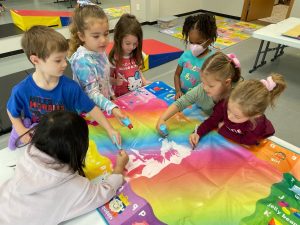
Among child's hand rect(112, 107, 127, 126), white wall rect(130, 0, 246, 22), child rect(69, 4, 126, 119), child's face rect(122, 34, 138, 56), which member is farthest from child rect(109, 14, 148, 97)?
white wall rect(130, 0, 246, 22)

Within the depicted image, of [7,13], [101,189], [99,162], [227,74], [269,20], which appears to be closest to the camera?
[101,189]

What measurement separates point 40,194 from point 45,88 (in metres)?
0.54

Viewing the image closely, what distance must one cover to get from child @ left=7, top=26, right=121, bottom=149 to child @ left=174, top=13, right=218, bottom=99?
2.10 feet

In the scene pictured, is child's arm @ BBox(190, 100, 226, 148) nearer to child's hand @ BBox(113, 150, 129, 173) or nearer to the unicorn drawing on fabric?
the unicorn drawing on fabric

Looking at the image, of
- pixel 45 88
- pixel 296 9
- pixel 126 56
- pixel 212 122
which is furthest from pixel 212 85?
pixel 296 9

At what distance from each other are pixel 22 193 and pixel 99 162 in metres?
0.37

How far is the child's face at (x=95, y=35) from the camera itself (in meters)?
1.28

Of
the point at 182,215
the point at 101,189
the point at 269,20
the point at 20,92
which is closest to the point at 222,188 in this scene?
the point at 182,215

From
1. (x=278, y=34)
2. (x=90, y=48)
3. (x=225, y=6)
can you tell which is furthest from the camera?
(x=225, y=6)

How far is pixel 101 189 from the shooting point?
900mm

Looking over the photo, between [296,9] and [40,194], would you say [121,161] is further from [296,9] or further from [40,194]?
[296,9]

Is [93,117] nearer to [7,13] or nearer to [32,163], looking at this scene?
[32,163]

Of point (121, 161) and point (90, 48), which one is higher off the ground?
point (90, 48)

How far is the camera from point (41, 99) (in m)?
1.16
